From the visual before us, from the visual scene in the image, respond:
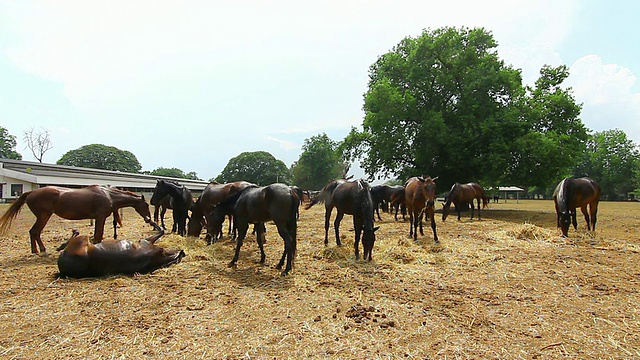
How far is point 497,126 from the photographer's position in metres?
17.6

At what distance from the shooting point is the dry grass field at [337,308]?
3158 millimetres

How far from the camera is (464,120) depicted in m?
18.7

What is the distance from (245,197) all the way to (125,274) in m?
2.64

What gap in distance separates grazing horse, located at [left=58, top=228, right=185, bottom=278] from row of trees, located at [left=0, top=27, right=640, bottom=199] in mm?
16252

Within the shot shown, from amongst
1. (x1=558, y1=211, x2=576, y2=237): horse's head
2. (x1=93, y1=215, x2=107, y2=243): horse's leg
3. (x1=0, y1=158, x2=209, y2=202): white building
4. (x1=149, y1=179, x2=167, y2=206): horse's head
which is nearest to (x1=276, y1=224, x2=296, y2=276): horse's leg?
(x1=93, y1=215, x2=107, y2=243): horse's leg

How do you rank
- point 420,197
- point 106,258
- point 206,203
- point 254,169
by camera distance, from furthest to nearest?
point 254,169 → point 206,203 → point 420,197 → point 106,258

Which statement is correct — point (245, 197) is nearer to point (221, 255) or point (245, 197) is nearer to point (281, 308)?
point (221, 255)

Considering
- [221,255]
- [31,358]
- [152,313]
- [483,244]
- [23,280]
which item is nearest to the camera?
[31,358]

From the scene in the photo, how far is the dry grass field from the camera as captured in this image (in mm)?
3158

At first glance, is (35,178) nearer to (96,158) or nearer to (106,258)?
(106,258)

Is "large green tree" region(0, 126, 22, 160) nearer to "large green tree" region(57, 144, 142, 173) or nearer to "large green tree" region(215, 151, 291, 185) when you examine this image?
"large green tree" region(57, 144, 142, 173)

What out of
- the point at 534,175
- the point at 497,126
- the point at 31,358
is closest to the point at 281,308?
the point at 31,358

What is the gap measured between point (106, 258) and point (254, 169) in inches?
3247

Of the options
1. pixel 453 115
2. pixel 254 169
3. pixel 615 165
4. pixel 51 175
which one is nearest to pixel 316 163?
pixel 254 169
